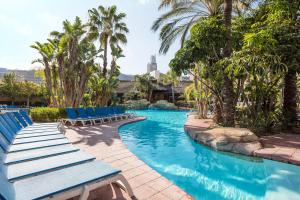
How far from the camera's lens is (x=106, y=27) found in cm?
1930

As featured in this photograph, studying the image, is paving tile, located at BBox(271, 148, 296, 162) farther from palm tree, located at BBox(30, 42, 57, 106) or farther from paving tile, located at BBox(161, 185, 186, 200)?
palm tree, located at BBox(30, 42, 57, 106)

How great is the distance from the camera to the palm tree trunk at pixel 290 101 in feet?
34.3

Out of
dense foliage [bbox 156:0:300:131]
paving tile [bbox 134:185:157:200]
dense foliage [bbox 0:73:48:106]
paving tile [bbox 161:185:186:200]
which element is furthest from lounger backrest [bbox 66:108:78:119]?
dense foliage [bbox 0:73:48:106]

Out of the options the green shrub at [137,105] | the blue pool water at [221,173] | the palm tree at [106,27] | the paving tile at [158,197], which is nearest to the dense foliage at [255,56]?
the blue pool water at [221,173]

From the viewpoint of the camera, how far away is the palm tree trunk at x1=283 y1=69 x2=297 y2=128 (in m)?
10.4

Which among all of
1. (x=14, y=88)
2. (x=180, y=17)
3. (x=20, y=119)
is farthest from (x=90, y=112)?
(x=14, y=88)

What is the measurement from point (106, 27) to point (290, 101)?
17.0 meters

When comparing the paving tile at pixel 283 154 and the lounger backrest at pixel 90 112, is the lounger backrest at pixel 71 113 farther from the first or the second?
the paving tile at pixel 283 154

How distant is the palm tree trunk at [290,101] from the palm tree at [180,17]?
6093 millimetres

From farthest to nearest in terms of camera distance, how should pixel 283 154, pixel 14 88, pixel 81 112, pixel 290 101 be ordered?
pixel 14 88 → pixel 81 112 → pixel 290 101 → pixel 283 154

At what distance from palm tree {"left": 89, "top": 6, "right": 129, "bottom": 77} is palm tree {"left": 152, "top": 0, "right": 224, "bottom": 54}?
6780 millimetres

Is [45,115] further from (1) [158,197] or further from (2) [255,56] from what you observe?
(2) [255,56]

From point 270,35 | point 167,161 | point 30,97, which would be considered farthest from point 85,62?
point 30,97

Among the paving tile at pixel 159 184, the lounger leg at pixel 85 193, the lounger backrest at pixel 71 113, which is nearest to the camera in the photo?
the lounger leg at pixel 85 193
